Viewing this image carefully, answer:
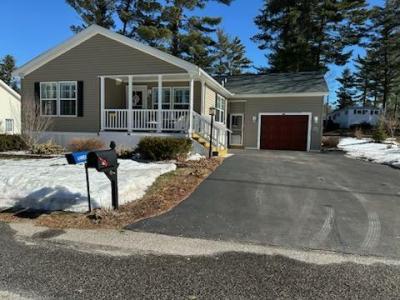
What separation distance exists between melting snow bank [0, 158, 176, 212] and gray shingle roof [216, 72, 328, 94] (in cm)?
1295

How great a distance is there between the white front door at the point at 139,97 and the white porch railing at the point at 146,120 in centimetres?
195

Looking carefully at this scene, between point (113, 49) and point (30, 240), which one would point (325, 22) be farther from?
point (30, 240)

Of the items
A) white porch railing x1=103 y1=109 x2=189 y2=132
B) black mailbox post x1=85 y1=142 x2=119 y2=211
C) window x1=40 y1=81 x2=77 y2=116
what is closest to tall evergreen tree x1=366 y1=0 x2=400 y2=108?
white porch railing x1=103 y1=109 x2=189 y2=132

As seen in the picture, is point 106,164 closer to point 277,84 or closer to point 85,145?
point 85,145

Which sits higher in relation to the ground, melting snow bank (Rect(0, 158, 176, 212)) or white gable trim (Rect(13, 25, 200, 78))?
white gable trim (Rect(13, 25, 200, 78))

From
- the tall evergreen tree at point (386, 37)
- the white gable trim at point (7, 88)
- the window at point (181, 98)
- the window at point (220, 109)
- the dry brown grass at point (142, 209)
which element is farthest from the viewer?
the tall evergreen tree at point (386, 37)

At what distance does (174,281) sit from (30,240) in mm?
2482

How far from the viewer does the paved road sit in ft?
11.1

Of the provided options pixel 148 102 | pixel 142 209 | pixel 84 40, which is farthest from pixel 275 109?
pixel 142 209

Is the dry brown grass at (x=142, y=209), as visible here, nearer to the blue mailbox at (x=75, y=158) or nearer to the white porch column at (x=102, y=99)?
the blue mailbox at (x=75, y=158)

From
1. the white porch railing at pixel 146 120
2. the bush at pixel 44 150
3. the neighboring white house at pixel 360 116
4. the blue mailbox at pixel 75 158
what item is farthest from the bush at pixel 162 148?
the neighboring white house at pixel 360 116

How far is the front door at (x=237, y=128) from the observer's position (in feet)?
68.3

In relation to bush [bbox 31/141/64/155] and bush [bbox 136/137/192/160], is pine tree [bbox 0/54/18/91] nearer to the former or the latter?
bush [bbox 31/141/64/155]

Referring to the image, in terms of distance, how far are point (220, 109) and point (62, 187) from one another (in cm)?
1299
